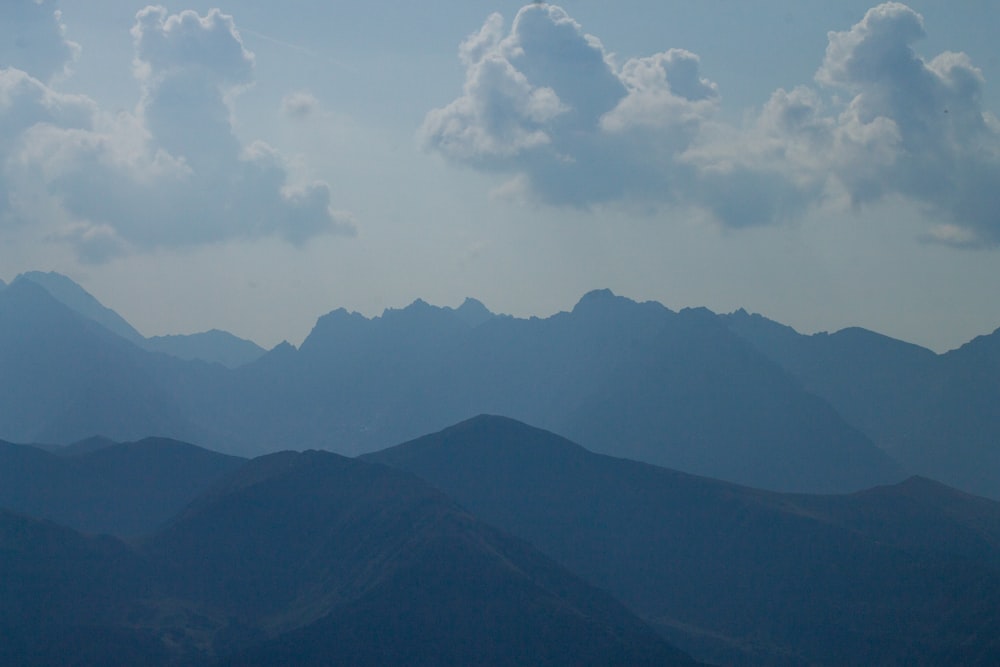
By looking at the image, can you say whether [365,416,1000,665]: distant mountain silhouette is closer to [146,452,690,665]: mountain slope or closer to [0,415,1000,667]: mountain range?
[0,415,1000,667]: mountain range

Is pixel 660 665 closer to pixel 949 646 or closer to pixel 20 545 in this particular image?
pixel 949 646

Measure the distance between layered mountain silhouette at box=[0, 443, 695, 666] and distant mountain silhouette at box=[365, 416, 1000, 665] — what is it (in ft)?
78.9

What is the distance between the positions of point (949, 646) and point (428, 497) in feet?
222

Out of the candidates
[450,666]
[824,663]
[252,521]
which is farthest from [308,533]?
[824,663]

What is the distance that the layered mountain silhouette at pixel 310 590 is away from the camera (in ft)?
398

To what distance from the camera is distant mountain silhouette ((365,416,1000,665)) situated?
488ft

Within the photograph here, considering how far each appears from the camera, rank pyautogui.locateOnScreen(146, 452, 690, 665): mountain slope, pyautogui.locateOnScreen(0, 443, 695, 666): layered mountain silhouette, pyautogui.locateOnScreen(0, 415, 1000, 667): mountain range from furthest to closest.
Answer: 1. pyautogui.locateOnScreen(0, 415, 1000, 667): mountain range
2. pyautogui.locateOnScreen(0, 443, 695, 666): layered mountain silhouette
3. pyautogui.locateOnScreen(146, 452, 690, 665): mountain slope

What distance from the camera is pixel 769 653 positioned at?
496 feet

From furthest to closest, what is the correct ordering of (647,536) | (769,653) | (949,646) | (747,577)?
1. (647,536)
2. (747,577)
3. (769,653)
4. (949,646)

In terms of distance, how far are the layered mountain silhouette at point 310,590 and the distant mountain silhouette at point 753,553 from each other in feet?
78.9

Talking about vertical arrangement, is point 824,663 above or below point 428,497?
Answer: below

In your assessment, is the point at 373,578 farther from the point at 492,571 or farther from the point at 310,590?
the point at 492,571

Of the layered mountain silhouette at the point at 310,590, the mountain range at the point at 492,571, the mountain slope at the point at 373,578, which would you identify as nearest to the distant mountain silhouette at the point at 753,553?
the mountain range at the point at 492,571

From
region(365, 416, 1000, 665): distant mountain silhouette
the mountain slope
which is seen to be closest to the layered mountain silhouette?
the mountain slope
